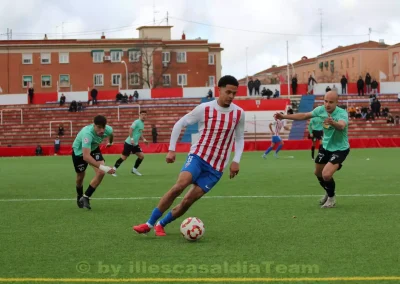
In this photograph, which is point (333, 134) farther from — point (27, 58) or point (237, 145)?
point (27, 58)

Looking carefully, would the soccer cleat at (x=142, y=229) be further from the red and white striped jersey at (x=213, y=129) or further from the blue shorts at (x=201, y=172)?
the red and white striped jersey at (x=213, y=129)

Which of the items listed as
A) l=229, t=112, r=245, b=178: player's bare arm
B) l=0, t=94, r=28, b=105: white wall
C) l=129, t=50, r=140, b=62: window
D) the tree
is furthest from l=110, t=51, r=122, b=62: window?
l=229, t=112, r=245, b=178: player's bare arm

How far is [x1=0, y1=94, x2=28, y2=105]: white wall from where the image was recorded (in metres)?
62.8

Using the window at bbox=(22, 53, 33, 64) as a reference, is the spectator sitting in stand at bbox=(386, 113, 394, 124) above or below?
below

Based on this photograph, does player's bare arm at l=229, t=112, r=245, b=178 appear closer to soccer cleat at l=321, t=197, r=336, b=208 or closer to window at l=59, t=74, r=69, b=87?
Answer: soccer cleat at l=321, t=197, r=336, b=208

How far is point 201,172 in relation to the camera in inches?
389

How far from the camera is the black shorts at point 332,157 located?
44.0 feet

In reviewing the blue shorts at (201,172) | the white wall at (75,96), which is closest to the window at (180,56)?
the white wall at (75,96)

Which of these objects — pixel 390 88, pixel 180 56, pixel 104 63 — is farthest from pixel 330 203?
pixel 180 56

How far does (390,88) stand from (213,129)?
179 feet

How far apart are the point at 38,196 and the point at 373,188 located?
23.9ft

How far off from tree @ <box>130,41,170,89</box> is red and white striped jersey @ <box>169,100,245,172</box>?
87336mm

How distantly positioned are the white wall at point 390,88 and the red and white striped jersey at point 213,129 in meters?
54.1

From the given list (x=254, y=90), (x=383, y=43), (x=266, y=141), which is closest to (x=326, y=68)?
(x=383, y=43)
